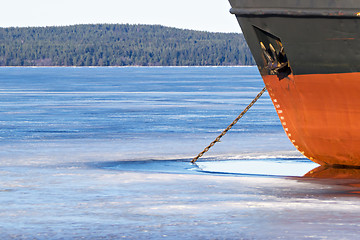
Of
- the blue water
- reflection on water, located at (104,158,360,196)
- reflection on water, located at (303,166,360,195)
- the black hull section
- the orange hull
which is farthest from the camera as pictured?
the blue water

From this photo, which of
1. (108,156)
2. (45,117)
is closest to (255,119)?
(45,117)

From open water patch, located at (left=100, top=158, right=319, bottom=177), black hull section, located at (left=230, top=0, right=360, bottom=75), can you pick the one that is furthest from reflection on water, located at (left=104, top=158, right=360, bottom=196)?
black hull section, located at (left=230, top=0, right=360, bottom=75)

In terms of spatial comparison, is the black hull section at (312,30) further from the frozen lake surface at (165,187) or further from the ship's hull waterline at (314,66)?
the frozen lake surface at (165,187)

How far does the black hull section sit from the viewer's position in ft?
37.8

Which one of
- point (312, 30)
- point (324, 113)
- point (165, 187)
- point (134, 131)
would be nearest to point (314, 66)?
point (312, 30)

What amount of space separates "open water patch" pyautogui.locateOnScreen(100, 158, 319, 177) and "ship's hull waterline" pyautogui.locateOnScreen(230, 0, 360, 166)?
49cm

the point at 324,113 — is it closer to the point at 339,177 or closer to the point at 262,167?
the point at 339,177

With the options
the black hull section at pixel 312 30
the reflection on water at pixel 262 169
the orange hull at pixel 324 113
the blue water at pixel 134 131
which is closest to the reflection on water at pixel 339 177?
the reflection on water at pixel 262 169

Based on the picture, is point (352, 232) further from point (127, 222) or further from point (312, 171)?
point (312, 171)

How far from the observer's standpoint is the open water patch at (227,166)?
12.0m

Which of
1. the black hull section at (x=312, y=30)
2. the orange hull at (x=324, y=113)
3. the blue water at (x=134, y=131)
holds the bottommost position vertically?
the blue water at (x=134, y=131)

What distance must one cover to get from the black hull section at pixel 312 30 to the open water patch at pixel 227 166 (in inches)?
54.4

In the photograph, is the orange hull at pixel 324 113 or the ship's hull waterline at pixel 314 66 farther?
the orange hull at pixel 324 113

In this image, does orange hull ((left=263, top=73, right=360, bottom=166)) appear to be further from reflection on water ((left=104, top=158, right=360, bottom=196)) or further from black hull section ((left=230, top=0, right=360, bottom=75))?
reflection on water ((left=104, top=158, right=360, bottom=196))
